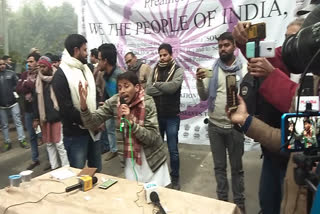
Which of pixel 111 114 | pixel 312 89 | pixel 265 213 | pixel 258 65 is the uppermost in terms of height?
pixel 258 65

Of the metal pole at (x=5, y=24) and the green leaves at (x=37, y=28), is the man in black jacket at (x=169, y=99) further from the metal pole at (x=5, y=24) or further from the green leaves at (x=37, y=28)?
the metal pole at (x=5, y=24)

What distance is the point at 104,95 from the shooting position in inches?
152

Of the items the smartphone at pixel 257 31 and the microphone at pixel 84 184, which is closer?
the smartphone at pixel 257 31

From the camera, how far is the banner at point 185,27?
3358 millimetres

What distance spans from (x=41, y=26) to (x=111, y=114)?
18.6 ft

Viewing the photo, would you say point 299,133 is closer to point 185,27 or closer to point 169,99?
point 169,99

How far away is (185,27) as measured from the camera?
3.93 meters

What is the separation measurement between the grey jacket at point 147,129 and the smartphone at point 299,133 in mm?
1190

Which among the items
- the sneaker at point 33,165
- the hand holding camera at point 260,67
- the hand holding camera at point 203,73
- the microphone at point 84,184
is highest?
the hand holding camera at point 260,67

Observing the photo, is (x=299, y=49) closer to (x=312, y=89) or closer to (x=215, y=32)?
(x=312, y=89)

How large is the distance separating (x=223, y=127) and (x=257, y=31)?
49.5 inches

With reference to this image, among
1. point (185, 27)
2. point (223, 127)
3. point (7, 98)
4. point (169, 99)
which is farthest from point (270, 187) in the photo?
point (7, 98)

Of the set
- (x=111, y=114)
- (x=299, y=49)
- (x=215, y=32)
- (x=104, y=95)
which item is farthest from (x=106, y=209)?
(x=215, y=32)

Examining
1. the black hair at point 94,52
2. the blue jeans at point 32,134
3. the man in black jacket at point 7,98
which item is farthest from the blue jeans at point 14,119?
the black hair at point 94,52
